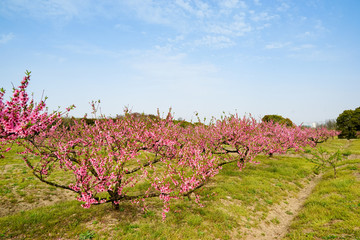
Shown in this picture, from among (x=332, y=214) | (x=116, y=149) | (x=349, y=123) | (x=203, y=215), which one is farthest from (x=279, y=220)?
(x=349, y=123)

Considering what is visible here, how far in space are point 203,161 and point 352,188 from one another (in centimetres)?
1142

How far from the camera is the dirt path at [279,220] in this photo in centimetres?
922

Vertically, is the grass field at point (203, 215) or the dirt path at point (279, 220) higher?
the grass field at point (203, 215)

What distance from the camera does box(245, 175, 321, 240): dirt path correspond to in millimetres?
9219

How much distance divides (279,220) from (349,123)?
65.4 m

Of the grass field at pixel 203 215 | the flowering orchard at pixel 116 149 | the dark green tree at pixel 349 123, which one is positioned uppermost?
the dark green tree at pixel 349 123

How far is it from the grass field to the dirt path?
0.19 ft

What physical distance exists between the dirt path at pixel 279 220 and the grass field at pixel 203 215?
0.06m

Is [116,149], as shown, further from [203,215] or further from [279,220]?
[279,220]

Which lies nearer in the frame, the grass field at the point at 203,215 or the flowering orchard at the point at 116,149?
the flowering orchard at the point at 116,149

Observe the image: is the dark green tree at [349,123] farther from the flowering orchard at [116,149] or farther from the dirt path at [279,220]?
the dirt path at [279,220]

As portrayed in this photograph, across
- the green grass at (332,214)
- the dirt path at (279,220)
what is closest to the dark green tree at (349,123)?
the green grass at (332,214)

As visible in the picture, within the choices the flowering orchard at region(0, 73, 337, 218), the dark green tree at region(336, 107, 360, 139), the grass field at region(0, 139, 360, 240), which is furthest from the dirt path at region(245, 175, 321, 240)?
the dark green tree at region(336, 107, 360, 139)

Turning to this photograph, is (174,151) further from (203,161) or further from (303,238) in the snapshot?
(303,238)
